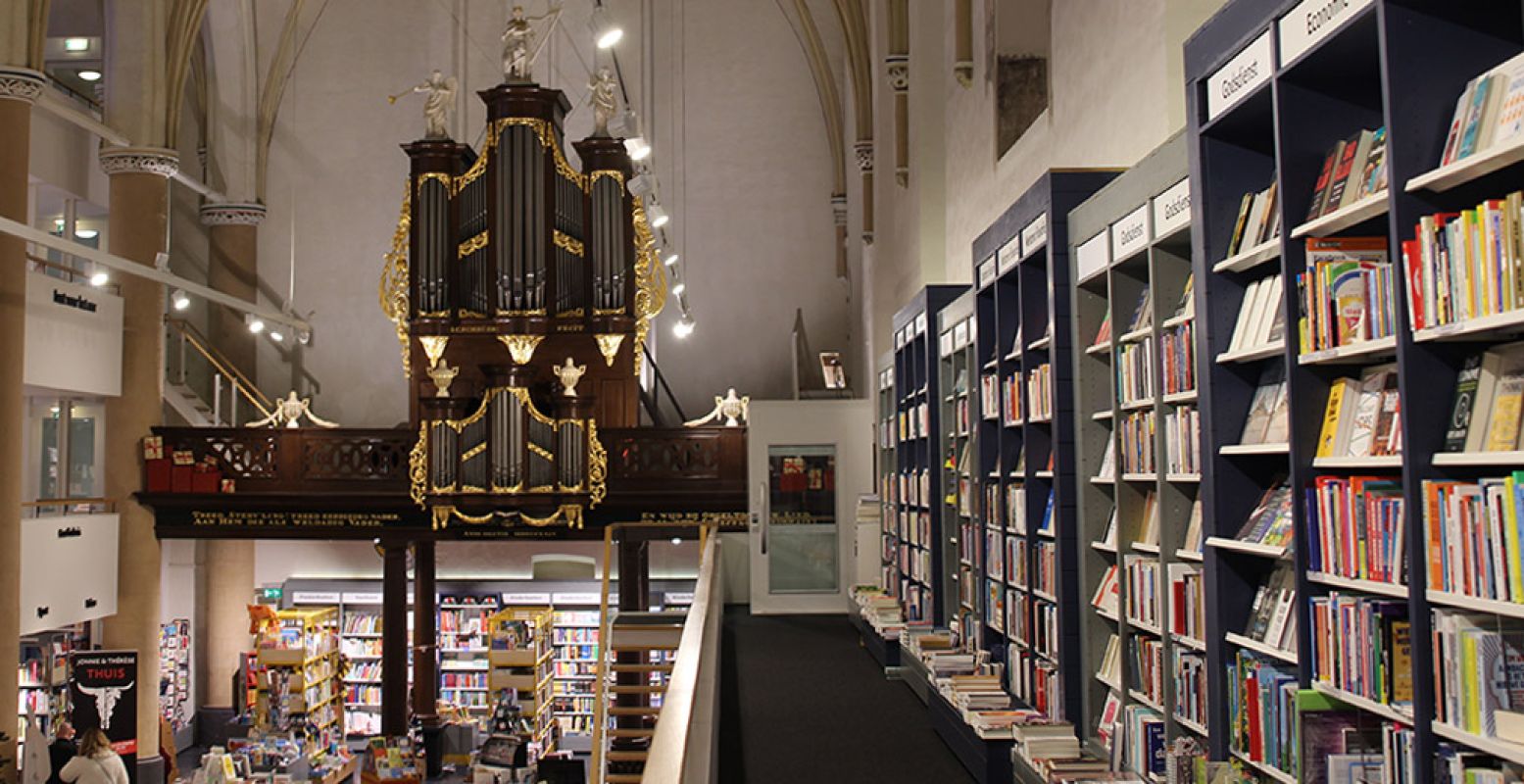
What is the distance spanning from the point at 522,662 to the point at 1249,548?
14.6m

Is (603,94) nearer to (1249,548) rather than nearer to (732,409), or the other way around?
(732,409)

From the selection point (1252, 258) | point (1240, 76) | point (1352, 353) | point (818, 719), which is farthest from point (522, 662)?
point (1352, 353)

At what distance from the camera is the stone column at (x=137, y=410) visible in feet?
51.3

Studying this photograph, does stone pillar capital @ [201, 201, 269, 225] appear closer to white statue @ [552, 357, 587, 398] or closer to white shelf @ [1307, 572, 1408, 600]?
white statue @ [552, 357, 587, 398]

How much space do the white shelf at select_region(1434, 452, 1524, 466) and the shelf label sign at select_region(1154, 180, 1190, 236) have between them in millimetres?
1859

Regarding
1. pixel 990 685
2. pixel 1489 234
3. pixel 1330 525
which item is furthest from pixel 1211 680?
pixel 990 685

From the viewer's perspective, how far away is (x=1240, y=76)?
4137 millimetres

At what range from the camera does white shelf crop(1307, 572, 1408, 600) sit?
3.21 m

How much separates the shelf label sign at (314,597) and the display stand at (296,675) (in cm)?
87

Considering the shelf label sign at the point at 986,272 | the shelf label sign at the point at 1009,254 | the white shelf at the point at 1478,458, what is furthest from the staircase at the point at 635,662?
the white shelf at the point at 1478,458

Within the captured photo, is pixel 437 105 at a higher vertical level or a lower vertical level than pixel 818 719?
higher

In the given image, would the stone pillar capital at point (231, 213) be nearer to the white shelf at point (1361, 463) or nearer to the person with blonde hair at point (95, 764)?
the person with blonde hair at point (95, 764)

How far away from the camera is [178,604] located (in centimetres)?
1900

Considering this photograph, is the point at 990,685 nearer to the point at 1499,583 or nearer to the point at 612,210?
the point at 1499,583
